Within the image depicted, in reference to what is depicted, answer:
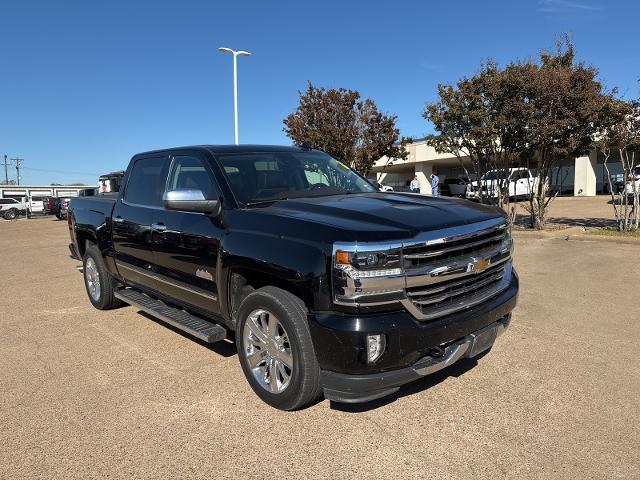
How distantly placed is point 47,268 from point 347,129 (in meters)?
16.4

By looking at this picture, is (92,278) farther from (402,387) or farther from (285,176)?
(402,387)

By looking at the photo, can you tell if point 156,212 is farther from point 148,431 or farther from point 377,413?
point 377,413

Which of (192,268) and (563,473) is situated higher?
(192,268)

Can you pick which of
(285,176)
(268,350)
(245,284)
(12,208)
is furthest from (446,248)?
(12,208)

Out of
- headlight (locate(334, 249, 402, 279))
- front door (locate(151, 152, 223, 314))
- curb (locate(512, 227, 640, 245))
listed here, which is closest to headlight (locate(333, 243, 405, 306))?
headlight (locate(334, 249, 402, 279))

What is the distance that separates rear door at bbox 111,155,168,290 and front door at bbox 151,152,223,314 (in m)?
0.17

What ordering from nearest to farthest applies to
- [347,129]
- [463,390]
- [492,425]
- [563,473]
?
[563,473] < [492,425] < [463,390] < [347,129]

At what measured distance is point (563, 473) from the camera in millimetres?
2682

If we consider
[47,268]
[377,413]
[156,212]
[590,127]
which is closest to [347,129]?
[590,127]

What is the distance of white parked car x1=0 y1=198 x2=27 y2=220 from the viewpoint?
35000 millimetres

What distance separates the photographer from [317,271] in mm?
2979

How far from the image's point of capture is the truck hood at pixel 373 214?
2996 mm

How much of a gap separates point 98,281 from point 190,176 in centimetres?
250

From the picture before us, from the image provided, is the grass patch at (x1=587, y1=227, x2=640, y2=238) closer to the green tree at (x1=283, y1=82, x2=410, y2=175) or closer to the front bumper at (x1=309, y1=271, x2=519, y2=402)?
the front bumper at (x1=309, y1=271, x2=519, y2=402)
